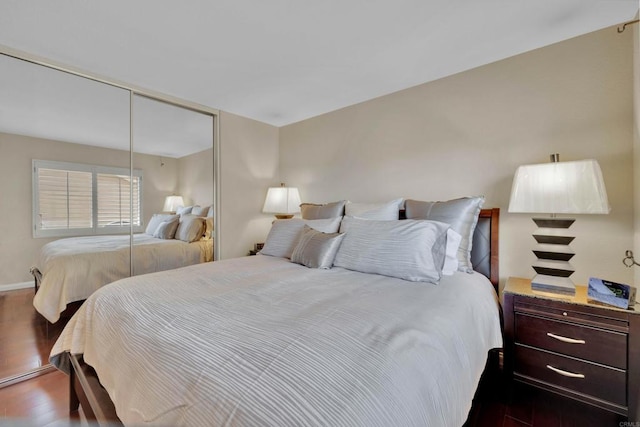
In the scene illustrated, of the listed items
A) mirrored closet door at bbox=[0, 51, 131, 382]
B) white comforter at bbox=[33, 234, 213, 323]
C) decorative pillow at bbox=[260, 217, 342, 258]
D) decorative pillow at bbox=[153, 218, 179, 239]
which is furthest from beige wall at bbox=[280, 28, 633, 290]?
mirrored closet door at bbox=[0, 51, 131, 382]

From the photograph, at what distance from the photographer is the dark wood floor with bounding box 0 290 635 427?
150 cm

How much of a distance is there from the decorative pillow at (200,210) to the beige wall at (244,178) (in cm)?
18

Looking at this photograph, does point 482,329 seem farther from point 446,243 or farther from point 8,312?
point 8,312

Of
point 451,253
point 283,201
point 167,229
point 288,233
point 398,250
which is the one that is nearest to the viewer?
point 398,250

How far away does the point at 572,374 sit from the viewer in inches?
57.6

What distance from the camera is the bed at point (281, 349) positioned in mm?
657

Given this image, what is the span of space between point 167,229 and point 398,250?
7.51 ft

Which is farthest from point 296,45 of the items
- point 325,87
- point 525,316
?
point 525,316

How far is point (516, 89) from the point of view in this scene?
204 centimetres

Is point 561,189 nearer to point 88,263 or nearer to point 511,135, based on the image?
point 511,135

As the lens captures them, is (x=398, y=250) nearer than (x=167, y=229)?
Yes

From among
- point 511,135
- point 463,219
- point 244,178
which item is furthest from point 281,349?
point 244,178

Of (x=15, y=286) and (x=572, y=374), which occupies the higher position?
(x=15, y=286)

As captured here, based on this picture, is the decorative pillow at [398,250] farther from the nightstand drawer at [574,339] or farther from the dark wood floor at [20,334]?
the dark wood floor at [20,334]
